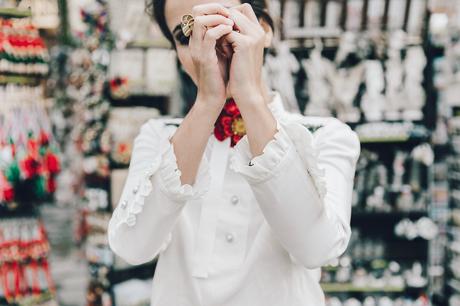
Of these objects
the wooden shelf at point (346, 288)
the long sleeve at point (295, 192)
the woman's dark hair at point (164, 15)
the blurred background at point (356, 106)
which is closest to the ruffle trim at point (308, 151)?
the long sleeve at point (295, 192)

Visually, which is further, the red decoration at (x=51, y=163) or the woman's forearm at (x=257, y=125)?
the red decoration at (x=51, y=163)

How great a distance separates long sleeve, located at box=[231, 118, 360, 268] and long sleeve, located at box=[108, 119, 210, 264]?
10 centimetres

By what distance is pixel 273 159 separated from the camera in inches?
32.7

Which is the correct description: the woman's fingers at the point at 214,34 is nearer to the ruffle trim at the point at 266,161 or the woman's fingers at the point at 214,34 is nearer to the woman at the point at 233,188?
the woman at the point at 233,188

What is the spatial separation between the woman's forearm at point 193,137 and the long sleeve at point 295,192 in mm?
67

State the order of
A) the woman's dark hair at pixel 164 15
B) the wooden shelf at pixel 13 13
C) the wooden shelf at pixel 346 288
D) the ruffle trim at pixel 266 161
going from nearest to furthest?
the ruffle trim at pixel 266 161
the woman's dark hair at pixel 164 15
the wooden shelf at pixel 13 13
the wooden shelf at pixel 346 288

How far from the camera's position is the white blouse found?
2.81 ft

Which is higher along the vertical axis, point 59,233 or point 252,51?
point 252,51

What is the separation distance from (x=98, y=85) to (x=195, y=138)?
5.66 ft

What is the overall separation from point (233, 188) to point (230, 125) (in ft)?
0.42

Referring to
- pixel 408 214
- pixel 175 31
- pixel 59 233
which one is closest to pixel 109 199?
pixel 408 214

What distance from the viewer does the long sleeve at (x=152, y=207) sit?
2.98 ft

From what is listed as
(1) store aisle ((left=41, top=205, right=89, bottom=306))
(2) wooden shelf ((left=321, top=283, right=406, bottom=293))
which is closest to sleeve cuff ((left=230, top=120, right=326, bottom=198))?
(2) wooden shelf ((left=321, top=283, right=406, bottom=293))

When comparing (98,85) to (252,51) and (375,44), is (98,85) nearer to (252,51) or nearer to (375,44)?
(375,44)
